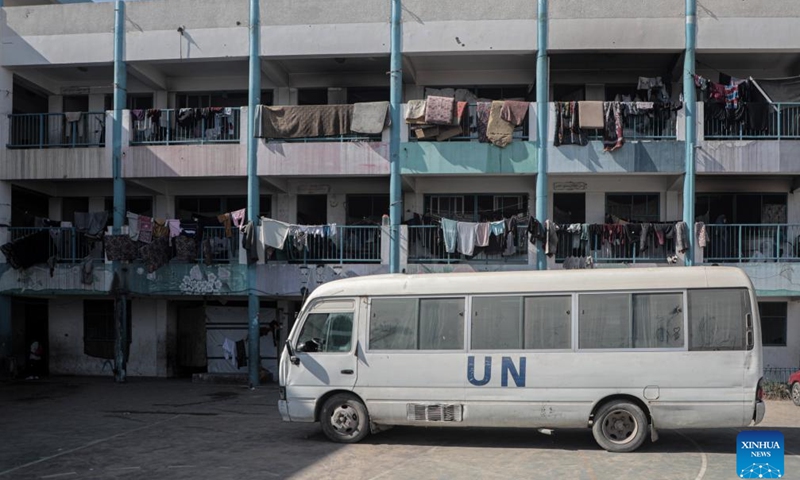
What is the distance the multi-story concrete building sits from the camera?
729 inches

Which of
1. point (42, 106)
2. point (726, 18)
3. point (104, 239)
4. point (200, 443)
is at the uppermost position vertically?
point (726, 18)

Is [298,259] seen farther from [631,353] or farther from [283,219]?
[631,353]

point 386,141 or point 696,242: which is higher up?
point 386,141

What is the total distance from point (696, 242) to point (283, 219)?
11.4m

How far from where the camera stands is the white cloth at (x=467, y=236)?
1870cm

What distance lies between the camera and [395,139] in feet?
62.3

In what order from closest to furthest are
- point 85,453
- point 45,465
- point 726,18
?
point 45,465 → point 85,453 → point 726,18

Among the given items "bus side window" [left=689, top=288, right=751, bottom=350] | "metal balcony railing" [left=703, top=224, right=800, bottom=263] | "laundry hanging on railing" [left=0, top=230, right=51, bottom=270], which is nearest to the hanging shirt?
"laundry hanging on railing" [left=0, top=230, right=51, bottom=270]

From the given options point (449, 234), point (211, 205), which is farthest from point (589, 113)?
point (211, 205)

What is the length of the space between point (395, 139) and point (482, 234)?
11.1 feet

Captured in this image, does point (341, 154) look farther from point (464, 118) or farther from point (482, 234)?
point (482, 234)

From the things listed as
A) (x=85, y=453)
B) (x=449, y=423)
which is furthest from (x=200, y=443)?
(x=449, y=423)

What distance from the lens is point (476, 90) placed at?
2083 centimetres

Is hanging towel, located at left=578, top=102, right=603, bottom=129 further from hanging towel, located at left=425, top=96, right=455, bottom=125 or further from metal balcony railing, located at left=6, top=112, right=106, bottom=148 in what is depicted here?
metal balcony railing, located at left=6, top=112, right=106, bottom=148
